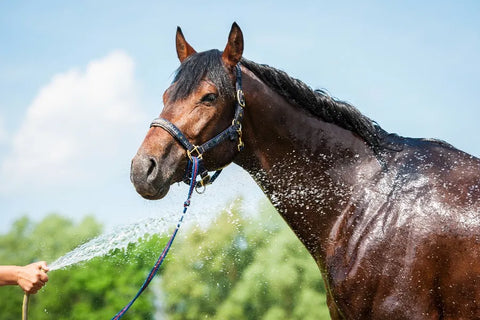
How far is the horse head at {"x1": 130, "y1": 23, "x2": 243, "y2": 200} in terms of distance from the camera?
441cm

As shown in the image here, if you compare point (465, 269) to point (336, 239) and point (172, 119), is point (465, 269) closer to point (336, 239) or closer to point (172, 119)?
point (336, 239)

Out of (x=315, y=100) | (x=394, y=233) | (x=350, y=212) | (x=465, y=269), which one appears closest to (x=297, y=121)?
(x=315, y=100)

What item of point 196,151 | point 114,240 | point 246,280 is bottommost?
point 114,240

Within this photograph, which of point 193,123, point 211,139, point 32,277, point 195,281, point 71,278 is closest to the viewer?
point 32,277

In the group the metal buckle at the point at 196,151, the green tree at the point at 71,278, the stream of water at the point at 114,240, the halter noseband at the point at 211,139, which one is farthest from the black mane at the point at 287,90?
the green tree at the point at 71,278

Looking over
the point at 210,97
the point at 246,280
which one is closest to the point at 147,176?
the point at 210,97

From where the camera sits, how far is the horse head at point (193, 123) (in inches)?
173

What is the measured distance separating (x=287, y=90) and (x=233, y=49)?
0.61 meters

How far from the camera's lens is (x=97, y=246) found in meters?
5.05

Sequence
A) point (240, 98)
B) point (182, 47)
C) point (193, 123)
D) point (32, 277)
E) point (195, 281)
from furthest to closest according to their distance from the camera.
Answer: point (195, 281) → point (182, 47) → point (240, 98) → point (193, 123) → point (32, 277)

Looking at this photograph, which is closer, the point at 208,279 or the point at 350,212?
the point at 350,212

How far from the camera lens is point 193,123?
4605 millimetres

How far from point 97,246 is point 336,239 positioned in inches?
84.6

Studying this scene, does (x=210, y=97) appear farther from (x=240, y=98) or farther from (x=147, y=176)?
(x=147, y=176)
